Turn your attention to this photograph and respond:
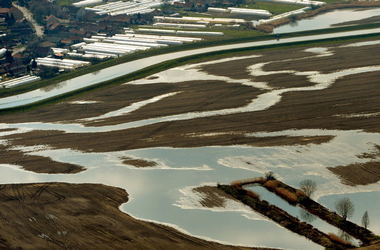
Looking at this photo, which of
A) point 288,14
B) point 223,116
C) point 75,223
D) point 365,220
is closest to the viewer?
point 365,220

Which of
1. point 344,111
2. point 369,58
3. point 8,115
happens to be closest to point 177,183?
point 344,111

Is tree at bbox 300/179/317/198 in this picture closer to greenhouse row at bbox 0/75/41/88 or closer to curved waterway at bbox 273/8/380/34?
greenhouse row at bbox 0/75/41/88

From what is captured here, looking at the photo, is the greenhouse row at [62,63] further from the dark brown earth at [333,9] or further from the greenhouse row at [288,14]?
the greenhouse row at [288,14]

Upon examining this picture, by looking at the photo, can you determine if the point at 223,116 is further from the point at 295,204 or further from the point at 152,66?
the point at 152,66

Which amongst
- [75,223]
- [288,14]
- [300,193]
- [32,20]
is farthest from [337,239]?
[32,20]

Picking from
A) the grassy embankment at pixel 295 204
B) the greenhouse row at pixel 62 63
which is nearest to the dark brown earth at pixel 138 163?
the grassy embankment at pixel 295 204

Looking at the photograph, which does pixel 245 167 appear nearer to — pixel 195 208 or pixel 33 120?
pixel 195 208
